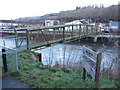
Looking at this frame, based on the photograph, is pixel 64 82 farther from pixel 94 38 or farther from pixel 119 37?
pixel 119 37

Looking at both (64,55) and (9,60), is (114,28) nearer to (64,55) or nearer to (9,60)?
(64,55)

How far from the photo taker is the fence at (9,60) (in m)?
4.81

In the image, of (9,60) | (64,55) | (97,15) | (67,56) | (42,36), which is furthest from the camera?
(97,15)

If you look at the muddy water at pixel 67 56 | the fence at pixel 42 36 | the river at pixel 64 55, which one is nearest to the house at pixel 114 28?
the muddy water at pixel 67 56

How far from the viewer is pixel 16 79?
14.4 feet

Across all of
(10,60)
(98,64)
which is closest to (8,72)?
(10,60)

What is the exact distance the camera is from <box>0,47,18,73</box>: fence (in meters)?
4.81

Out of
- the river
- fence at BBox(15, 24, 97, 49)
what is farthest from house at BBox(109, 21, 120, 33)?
fence at BBox(15, 24, 97, 49)

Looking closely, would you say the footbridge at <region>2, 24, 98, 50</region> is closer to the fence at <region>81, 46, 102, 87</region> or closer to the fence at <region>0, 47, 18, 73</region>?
the fence at <region>0, 47, 18, 73</region>

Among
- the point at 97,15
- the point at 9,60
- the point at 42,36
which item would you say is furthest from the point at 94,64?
the point at 97,15

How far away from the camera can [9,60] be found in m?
5.04

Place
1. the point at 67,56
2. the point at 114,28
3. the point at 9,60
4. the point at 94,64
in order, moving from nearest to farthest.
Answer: the point at 94,64 < the point at 9,60 < the point at 67,56 < the point at 114,28

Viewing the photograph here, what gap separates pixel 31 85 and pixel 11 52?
1776mm

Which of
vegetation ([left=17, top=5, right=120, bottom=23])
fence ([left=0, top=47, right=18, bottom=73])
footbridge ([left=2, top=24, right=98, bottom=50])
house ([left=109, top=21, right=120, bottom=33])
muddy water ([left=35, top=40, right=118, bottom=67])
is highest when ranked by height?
vegetation ([left=17, top=5, right=120, bottom=23])
